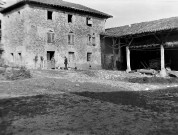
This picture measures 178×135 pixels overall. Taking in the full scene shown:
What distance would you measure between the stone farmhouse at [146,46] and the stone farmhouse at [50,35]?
1.69 metres

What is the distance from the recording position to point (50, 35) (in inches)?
989

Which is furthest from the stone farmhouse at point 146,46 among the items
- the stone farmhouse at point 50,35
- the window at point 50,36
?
the window at point 50,36

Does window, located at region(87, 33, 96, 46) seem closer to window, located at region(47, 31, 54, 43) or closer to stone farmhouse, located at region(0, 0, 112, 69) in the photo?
stone farmhouse, located at region(0, 0, 112, 69)

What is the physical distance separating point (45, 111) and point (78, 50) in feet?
66.5

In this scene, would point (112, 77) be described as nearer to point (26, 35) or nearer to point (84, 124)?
point (26, 35)

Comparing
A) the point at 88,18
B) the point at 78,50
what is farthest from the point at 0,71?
the point at 88,18

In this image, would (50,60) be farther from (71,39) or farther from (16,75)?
(16,75)

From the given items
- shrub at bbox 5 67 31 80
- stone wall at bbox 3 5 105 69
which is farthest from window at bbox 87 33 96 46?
shrub at bbox 5 67 31 80

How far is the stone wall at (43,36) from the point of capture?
78.2 feet

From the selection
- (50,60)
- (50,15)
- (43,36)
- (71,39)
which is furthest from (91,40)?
(43,36)

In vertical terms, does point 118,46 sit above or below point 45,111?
above

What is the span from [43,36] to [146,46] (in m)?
10.1

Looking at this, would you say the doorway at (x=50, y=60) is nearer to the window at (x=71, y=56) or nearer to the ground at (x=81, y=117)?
the window at (x=71, y=56)

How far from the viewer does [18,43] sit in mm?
25219
